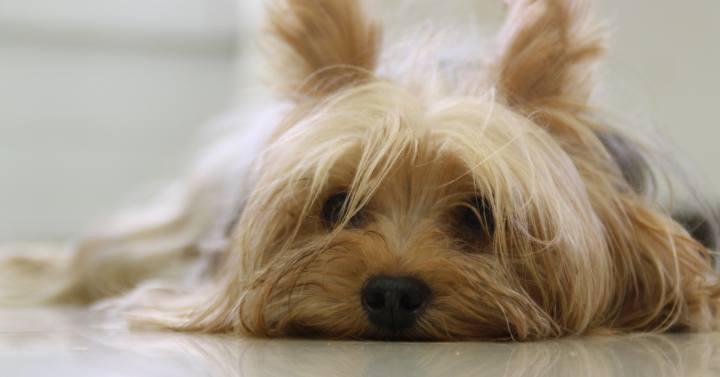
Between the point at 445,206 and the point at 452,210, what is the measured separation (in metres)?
0.02

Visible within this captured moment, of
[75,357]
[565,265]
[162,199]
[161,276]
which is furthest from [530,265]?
[162,199]

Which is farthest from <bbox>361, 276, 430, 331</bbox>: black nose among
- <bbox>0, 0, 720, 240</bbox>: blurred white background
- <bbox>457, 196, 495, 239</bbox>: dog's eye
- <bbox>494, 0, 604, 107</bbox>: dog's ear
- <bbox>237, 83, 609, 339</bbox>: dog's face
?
<bbox>0, 0, 720, 240</bbox>: blurred white background

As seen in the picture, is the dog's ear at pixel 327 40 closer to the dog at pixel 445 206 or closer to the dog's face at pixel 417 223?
the dog at pixel 445 206

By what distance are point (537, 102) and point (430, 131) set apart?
0.28 meters

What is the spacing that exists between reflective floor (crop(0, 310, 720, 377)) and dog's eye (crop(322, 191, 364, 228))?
0.28 metres

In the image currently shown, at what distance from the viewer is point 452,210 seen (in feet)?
6.49

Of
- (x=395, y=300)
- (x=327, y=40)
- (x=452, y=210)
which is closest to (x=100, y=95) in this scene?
(x=327, y=40)

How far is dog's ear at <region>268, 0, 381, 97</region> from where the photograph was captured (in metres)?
2.21

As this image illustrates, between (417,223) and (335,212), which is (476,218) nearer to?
(417,223)

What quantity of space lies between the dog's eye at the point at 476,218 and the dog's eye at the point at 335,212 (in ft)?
0.61

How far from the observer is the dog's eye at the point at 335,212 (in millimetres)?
2006

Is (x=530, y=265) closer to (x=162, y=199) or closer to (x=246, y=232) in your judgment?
(x=246, y=232)

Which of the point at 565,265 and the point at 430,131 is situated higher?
the point at 430,131

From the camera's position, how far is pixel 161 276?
345 centimetres
